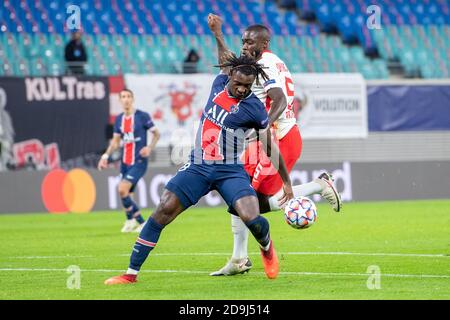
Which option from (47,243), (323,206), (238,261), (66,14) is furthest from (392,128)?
(238,261)

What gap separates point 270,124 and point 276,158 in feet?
1.64

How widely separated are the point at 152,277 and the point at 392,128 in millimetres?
16804

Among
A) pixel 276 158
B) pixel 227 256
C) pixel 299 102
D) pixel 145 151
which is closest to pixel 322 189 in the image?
pixel 227 256

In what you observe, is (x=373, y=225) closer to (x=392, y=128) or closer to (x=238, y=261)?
(x=238, y=261)

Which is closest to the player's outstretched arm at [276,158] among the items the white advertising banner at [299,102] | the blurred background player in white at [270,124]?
the blurred background player in white at [270,124]

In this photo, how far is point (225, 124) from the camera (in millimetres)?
9820

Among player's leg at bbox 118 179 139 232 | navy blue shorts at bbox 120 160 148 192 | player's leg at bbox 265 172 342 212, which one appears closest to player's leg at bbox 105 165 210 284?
player's leg at bbox 265 172 342 212

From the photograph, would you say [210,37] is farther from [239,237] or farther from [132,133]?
[239,237]

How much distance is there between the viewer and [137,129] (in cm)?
1817

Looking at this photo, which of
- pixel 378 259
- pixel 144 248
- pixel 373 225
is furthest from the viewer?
pixel 373 225

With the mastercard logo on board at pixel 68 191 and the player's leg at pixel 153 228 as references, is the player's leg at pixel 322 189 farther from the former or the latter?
the mastercard logo on board at pixel 68 191

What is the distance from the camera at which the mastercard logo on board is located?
22.3 meters

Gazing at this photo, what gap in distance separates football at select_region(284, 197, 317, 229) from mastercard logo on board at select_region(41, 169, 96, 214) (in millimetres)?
12339

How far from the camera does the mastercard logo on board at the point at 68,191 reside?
878 inches
